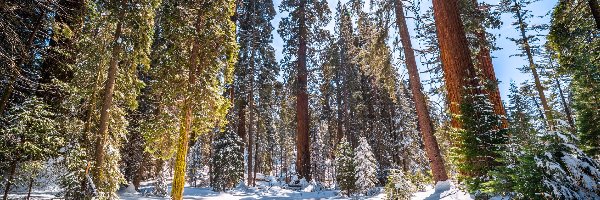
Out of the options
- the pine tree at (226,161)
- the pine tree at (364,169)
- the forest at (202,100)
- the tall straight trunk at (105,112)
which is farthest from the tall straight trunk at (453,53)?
the pine tree at (226,161)

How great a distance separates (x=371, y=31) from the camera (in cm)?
1373

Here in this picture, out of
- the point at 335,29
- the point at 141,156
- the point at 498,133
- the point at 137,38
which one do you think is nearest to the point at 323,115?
the point at 335,29

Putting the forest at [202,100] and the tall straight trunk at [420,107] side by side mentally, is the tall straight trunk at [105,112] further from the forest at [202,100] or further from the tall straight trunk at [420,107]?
the tall straight trunk at [420,107]

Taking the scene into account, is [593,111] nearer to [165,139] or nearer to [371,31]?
[371,31]

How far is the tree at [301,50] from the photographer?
20.5 meters

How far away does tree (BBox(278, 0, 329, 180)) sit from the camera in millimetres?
20531

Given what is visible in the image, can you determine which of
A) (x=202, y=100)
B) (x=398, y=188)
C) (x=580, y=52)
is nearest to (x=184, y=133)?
(x=202, y=100)

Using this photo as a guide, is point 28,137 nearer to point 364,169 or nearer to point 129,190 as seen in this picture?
point 129,190

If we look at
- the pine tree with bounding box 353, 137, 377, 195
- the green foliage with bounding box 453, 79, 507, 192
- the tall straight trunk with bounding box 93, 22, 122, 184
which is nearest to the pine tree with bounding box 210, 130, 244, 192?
the pine tree with bounding box 353, 137, 377, 195

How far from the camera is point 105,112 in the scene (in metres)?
9.59

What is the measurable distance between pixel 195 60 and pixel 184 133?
2492 mm

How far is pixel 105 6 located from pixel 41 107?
319cm

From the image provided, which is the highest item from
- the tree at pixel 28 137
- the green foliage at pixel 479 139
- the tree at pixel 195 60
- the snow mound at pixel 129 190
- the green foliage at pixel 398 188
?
the tree at pixel 195 60

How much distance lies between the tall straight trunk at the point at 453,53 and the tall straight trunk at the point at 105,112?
8.48m
